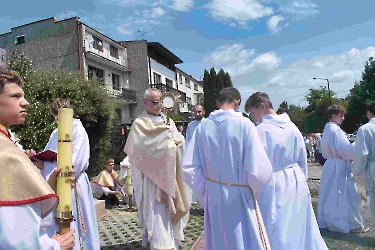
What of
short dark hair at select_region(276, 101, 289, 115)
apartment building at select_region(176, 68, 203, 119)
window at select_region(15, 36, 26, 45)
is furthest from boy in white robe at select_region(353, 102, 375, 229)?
apartment building at select_region(176, 68, 203, 119)

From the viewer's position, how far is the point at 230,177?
295 centimetres

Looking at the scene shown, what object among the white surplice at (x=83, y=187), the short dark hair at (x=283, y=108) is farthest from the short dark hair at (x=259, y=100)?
the white surplice at (x=83, y=187)

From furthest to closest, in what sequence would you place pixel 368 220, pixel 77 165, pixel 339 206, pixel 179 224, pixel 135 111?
pixel 135 111 < pixel 368 220 < pixel 339 206 < pixel 179 224 < pixel 77 165

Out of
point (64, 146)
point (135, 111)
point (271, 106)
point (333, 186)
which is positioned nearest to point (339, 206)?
point (333, 186)

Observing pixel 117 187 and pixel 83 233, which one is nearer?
pixel 83 233

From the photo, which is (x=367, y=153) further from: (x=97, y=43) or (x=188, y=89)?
(x=188, y=89)

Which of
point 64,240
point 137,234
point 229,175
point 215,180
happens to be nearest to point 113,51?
point 137,234

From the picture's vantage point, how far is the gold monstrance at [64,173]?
4.75ft

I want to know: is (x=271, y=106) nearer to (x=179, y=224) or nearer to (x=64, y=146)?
(x=179, y=224)

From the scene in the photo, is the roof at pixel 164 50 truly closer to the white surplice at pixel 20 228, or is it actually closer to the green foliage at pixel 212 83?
the green foliage at pixel 212 83

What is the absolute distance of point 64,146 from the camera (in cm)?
149

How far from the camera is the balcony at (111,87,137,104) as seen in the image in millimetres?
25666

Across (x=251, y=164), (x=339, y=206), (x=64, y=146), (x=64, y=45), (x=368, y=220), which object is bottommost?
(x=368, y=220)

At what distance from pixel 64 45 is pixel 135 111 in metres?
8.77
